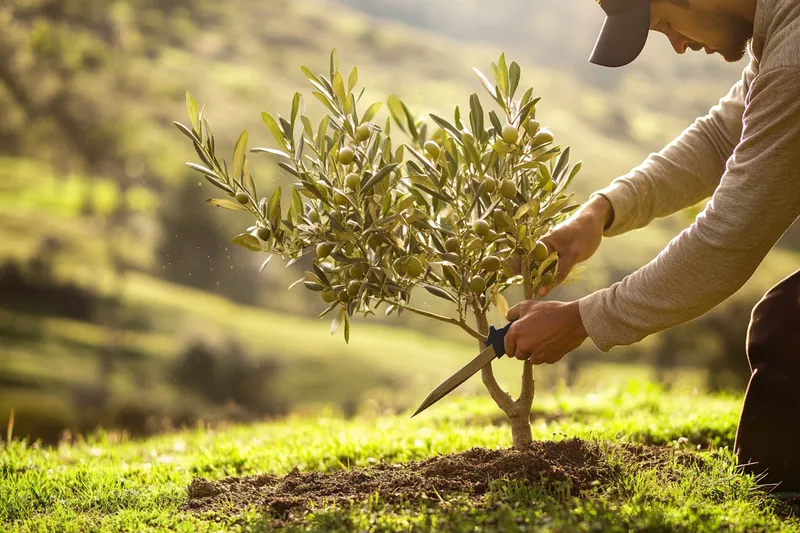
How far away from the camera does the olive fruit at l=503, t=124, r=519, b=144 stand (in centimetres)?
234

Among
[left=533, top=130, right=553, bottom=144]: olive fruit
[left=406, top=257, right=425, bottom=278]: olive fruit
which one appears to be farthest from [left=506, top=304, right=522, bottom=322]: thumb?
[left=533, top=130, right=553, bottom=144]: olive fruit

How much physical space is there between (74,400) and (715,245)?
6.06 m

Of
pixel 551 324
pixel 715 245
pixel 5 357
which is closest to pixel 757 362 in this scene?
pixel 715 245

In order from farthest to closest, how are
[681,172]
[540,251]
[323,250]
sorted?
[681,172], [540,251], [323,250]

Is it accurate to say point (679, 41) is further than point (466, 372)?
Yes

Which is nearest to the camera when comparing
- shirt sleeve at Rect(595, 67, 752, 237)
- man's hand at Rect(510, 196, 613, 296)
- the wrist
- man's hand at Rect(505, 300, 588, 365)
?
man's hand at Rect(505, 300, 588, 365)

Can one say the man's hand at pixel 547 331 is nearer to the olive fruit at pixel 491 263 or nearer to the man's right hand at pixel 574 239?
the olive fruit at pixel 491 263

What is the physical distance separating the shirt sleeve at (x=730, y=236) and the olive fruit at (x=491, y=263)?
0.31 metres

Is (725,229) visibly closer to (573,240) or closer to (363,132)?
(573,240)

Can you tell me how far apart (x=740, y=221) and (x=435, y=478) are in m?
1.26

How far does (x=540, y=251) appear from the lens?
2.50m

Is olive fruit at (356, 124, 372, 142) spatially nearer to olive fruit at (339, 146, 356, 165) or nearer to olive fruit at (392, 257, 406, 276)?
→ olive fruit at (339, 146, 356, 165)

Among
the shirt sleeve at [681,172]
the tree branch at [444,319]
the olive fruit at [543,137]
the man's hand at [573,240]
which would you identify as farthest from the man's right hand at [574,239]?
the olive fruit at [543,137]

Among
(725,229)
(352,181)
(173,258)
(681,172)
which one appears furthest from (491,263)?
(173,258)
